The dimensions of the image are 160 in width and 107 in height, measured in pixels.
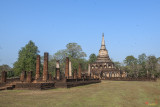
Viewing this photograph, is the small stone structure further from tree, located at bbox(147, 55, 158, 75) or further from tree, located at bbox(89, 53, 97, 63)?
tree, located at bbox(89, 53, 97, 63)

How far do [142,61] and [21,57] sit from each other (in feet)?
174

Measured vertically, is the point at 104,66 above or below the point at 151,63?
below

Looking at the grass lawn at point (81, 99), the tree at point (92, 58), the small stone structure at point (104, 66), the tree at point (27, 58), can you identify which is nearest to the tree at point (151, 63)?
the small stone structure at point (104, 66)

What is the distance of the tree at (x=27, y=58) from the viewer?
155ft

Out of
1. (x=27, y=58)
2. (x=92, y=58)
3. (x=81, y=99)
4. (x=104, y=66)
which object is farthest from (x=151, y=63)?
(x=81, y=99)

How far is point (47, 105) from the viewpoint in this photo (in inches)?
404

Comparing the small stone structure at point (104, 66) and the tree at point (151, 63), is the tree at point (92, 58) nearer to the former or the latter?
the small stone structure at point (104, 66)

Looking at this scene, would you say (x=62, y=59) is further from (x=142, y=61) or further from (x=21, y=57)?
(x=142, y=61)

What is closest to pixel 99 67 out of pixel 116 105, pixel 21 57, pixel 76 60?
pixel 76 60

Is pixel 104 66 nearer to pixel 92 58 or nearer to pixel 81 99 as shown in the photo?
pixel 92 58

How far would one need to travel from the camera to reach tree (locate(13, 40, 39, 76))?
155 ft

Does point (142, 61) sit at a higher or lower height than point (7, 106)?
higher

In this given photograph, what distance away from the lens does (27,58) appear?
4797 cm

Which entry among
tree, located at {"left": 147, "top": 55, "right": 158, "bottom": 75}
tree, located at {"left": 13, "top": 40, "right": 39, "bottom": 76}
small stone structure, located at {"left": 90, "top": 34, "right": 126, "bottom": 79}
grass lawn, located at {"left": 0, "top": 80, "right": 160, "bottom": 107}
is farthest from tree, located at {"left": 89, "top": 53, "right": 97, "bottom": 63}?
grass lawn, located at {"left": 0, "top": 80, "right": 160, "bottom": 107}
